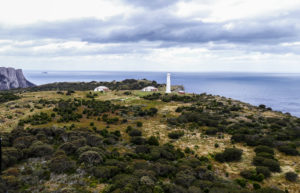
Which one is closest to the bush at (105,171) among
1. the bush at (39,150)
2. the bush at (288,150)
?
the bush at (39,150)

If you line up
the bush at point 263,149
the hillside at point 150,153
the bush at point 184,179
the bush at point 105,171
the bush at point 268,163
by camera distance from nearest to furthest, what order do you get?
the hillside at point 150,153 → the bush at point 184,179 → the bush at point 105,171 → the bush at point 268,163 → the bush at point 263,149

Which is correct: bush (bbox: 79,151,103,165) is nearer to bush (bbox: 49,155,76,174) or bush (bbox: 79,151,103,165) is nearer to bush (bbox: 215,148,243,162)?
bush (bbox: 49,155,76,174)

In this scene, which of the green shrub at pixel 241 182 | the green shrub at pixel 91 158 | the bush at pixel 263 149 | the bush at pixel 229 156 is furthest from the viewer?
the bush at pixel 263 149

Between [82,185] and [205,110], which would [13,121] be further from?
[205,110]

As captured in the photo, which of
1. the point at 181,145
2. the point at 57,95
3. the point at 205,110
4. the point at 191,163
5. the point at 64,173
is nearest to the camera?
the point at 64,173

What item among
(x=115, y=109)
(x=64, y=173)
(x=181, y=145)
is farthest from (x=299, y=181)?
(x=115, y=109)

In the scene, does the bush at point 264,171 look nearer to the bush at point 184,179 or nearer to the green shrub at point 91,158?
the bush at point 184,179

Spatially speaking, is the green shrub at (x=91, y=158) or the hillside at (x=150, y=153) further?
the green shrub at (x=91, y=158)

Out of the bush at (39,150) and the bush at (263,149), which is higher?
the bush at (39,150)

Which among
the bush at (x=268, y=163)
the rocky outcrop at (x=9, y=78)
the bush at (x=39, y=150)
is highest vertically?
the rocky outcrop at (x=9, y=78)
